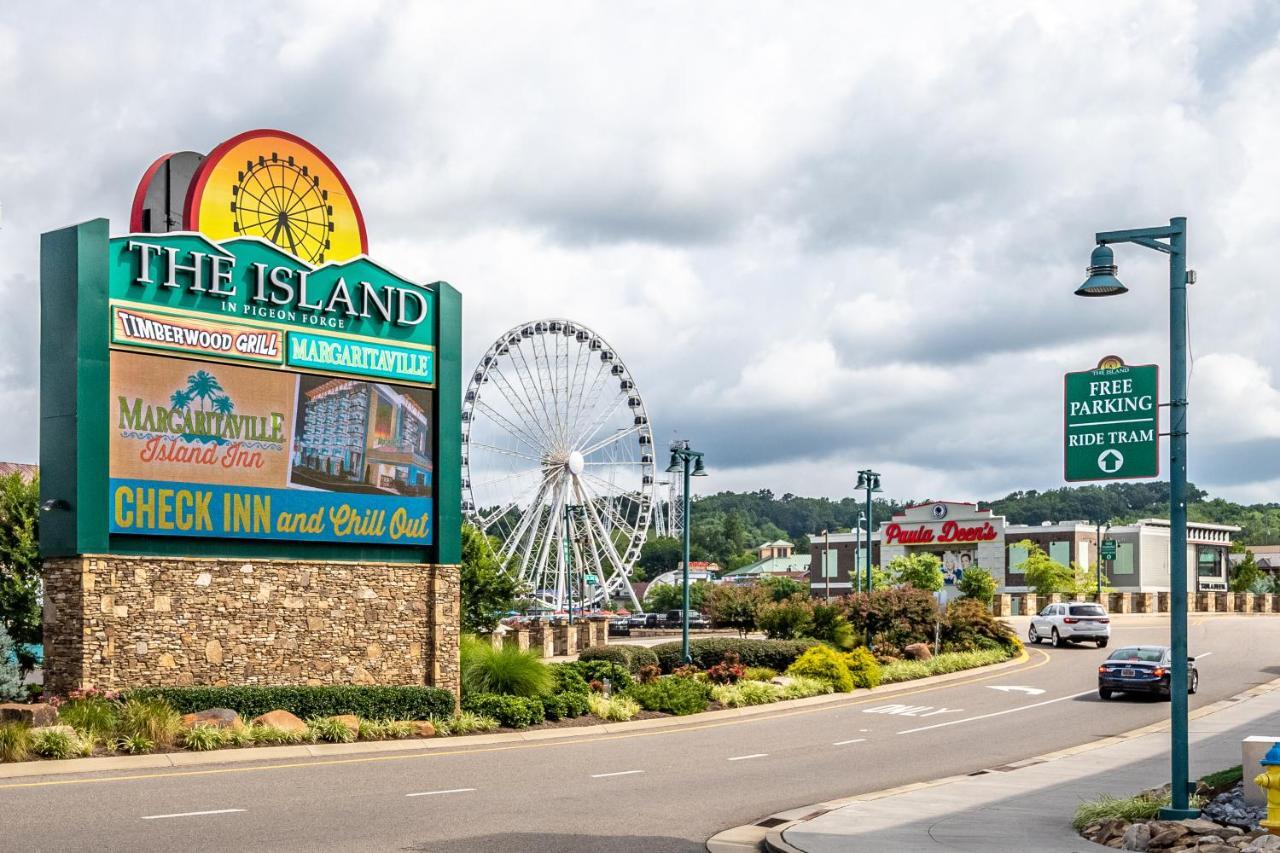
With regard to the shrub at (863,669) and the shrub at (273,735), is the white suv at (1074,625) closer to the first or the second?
the shrub at (863,669)

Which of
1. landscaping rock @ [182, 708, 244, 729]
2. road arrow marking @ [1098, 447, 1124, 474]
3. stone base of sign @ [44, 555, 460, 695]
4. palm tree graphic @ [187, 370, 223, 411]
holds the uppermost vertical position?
palm tree graphic @ [187, 370, 223, 411]

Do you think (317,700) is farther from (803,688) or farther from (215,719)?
(803,688)

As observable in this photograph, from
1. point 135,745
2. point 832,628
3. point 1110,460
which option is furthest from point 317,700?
point 832,628

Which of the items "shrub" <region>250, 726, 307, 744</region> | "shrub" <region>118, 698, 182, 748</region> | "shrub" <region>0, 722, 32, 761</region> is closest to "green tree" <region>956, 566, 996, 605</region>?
"shrub" <region>250, 726, 307, 744</region>

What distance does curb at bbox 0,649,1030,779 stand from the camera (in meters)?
19.3

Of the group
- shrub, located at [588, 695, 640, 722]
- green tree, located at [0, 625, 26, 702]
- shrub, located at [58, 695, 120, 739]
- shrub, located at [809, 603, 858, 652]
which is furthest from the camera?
shrub, located at [809, 603, 858, 652]

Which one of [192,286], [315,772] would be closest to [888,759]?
[315,772]

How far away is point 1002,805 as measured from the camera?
1767cm

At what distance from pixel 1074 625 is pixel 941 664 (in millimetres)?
13574

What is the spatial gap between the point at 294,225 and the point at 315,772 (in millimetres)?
11909

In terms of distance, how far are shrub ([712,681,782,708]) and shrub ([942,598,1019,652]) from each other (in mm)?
13574

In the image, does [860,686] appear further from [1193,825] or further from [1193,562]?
[1193,562]

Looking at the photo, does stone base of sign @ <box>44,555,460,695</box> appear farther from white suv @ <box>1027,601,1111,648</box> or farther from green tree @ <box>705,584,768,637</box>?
white suv @ <box>1027,601,1111,648</box>

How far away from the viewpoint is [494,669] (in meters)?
28.7
